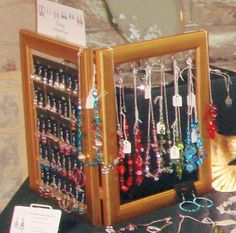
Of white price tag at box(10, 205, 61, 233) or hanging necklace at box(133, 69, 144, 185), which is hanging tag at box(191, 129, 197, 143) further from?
white price tag at box(10, 205, 61, 233)

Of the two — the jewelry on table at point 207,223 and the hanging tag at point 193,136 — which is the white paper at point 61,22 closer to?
the hanging tag at point 193,136

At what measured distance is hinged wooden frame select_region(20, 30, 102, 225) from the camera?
41.6 inches

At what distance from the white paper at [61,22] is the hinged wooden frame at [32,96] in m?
0.04

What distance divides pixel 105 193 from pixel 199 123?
9.5 inches

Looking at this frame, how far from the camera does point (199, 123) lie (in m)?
1.19

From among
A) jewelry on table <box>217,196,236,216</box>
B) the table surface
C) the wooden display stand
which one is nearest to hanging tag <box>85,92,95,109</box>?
the wooden display stand

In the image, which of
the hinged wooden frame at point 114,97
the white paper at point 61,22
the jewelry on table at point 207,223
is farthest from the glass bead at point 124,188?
the white paper at point 61,22

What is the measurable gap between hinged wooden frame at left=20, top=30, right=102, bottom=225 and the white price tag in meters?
0.08

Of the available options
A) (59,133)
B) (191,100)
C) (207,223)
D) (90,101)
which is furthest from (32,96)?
(207,223)

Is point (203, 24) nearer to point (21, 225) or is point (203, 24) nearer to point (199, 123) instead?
point (199, 123)

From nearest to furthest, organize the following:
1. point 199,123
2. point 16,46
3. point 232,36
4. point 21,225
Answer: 1. point 21,225
2. point 199,123
3. point 16,46
4. point 232,36

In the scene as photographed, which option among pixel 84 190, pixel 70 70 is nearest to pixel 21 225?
pixel 84 190

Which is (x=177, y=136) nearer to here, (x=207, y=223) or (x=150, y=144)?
→ (x=150, y=144)

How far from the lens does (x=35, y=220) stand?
3.52 ft
